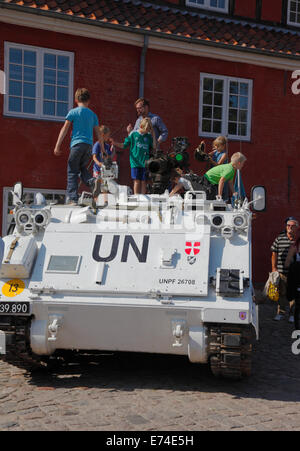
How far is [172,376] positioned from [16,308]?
77.3 inches

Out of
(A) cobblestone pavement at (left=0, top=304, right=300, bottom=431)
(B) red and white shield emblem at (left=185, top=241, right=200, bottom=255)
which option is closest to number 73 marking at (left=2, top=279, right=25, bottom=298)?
(A) cobblestone pavement at (left=0, top=304, right=300, bottom=431)

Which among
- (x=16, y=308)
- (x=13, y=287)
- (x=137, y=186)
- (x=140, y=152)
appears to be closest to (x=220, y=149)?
(x=140, y=152)

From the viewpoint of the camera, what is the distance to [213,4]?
1606 centimetres

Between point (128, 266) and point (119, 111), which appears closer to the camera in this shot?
point (128, 266)

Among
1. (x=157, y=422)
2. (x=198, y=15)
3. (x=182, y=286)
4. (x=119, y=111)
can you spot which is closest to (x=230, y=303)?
(x=182, y=286)

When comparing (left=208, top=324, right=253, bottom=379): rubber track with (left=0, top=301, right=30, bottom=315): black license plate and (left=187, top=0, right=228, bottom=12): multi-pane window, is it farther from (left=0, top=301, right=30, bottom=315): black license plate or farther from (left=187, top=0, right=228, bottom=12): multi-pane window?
(left=187, top=0, right=228, bottom=12): multi-pane window

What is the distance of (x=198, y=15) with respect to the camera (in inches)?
605

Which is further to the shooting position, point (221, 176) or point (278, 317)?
point (278, 317)

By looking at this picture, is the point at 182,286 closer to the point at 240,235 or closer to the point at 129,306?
the point at 129,306

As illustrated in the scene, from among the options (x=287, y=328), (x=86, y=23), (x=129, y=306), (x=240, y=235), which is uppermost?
(x=86, y=23)

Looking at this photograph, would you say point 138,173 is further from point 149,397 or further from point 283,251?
point 149,397

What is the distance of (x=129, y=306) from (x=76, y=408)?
111 cm

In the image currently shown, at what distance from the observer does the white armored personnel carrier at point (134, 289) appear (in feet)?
20.5

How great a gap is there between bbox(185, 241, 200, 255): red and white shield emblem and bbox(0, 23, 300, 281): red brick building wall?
24.0 ft
